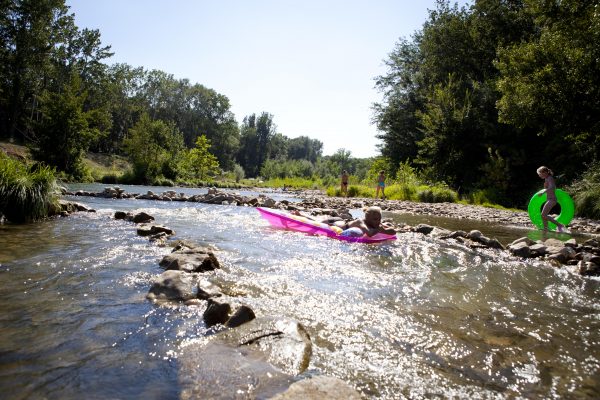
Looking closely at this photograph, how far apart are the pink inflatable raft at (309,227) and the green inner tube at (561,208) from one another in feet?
20.1

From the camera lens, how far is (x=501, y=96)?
22312mm

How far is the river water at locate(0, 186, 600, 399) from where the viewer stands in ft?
7.39

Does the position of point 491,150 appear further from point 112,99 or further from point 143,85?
point 143,85

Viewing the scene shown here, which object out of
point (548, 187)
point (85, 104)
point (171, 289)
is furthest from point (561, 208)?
point (85, 104)

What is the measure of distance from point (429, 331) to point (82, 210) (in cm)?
1024

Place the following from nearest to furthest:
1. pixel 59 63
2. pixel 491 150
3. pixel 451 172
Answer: pixel 491 150 < pixel 451 172 < pixel 59 63

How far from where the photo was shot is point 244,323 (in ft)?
9.71

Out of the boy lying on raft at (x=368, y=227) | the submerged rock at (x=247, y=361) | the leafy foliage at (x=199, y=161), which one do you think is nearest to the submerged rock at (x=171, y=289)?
the submerged rock at (x=247, y=361)

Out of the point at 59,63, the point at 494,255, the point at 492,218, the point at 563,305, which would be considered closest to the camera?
the point at 563,305

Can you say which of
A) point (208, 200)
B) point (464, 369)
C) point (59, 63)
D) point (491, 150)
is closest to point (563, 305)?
point (464, 369)

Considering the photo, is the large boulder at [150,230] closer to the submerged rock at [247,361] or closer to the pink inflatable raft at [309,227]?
the pink inflatable raft at [309,227]

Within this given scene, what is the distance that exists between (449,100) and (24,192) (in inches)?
886

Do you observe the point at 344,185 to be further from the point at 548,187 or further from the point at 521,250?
the point at 521,250

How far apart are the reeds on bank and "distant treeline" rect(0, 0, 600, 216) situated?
18.1m
